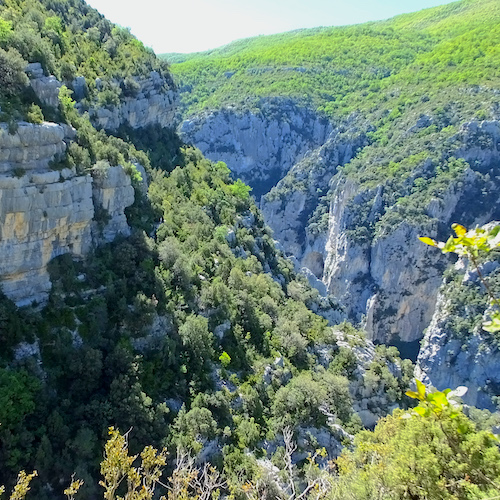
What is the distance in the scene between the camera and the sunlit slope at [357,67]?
8539cm

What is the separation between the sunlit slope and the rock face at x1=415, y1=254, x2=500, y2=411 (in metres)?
39.9

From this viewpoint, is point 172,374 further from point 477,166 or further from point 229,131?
point 229,131

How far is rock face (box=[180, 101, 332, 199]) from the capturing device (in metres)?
90.7

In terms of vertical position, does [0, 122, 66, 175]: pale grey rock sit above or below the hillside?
above

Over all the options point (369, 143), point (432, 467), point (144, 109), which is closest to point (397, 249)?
point (369, 143)

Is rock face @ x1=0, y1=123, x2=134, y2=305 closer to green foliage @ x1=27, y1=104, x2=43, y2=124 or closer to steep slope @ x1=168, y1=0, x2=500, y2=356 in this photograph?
green foliage @ x1=27, y1=104, x2=43, y2=124

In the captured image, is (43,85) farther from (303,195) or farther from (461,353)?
(303,195)

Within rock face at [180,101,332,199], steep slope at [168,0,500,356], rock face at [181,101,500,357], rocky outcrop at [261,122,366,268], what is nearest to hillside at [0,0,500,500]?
rock face at [181,101,500,357]

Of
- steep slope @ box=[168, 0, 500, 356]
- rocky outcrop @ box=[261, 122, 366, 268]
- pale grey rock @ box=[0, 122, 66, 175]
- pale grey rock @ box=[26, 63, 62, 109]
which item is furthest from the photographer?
rocky outcrop @ box=[261, 122, 366, 268]

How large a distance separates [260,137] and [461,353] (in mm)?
61201

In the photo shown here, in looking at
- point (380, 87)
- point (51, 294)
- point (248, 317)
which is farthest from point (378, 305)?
point (380, 87)

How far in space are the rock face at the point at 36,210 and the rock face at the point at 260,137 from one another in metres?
70.8

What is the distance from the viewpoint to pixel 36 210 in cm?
1881

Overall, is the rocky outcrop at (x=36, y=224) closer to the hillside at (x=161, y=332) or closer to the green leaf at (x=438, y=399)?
the hillside at (x=161, y=332)
